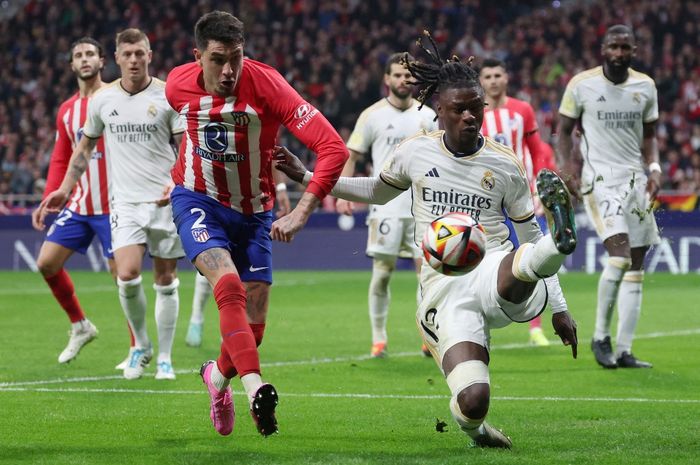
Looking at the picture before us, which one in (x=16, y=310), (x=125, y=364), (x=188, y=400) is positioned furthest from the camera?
(x=16, y=310)

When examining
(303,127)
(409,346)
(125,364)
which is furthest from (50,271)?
(303,127)

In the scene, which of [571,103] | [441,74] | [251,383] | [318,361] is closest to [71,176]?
[318,361]

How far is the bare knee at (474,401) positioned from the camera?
5.73m

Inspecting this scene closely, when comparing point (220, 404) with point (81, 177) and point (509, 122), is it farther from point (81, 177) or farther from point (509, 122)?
point (509, 122)

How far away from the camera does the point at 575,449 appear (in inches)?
238

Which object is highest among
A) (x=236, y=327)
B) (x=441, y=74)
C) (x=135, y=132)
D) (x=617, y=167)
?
(x=441, y=74)

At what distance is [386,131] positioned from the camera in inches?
437

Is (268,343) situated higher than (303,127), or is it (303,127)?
(303,127)

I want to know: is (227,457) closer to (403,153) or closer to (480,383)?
(480,383)

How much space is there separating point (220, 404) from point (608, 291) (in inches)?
176

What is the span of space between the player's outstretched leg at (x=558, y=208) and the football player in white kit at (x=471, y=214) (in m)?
0.28

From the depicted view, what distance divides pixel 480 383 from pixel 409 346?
5.64m

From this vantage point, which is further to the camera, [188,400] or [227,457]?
[188,400]

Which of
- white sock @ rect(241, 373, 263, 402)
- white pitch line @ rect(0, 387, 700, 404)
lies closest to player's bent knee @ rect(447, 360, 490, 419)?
white sock @ rect(241, 373, 263, 402)
